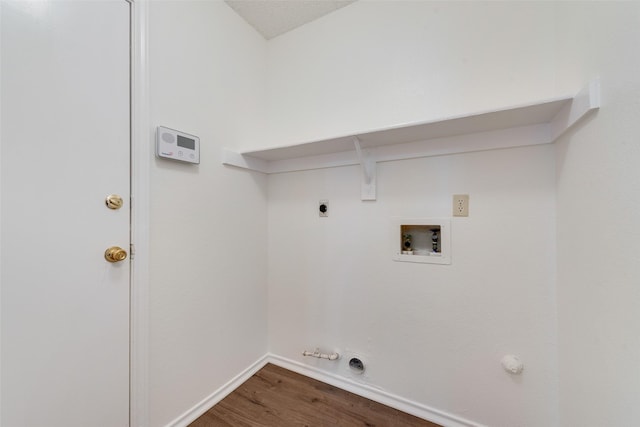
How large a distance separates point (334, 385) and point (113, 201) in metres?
1.67

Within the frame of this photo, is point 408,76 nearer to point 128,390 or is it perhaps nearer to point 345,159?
point 345,159

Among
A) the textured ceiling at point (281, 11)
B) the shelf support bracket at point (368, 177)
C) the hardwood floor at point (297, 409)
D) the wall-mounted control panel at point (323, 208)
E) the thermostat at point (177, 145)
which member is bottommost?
the hardwood floor at point (297, 409)

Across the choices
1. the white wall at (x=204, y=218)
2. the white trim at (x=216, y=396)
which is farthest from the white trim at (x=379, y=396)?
the white wall at (x=204, y=218)

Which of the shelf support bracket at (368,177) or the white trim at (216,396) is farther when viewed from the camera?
the shelf support bracket at (368,177)

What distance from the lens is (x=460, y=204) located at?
52.5 inches

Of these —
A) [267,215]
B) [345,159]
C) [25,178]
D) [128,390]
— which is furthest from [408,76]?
[128,390]

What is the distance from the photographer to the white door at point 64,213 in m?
0.85

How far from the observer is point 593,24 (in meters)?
0.85

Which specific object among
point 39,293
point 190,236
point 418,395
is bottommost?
point 418,395

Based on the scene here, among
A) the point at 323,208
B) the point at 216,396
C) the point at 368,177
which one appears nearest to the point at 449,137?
the point at 368,177

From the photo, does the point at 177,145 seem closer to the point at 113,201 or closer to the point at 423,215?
the point at 113,201

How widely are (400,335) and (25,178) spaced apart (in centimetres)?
186

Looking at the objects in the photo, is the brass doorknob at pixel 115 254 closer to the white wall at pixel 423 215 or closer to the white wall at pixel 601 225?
the white wall at pixel 423 215

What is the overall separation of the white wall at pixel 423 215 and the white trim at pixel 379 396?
4 cm
